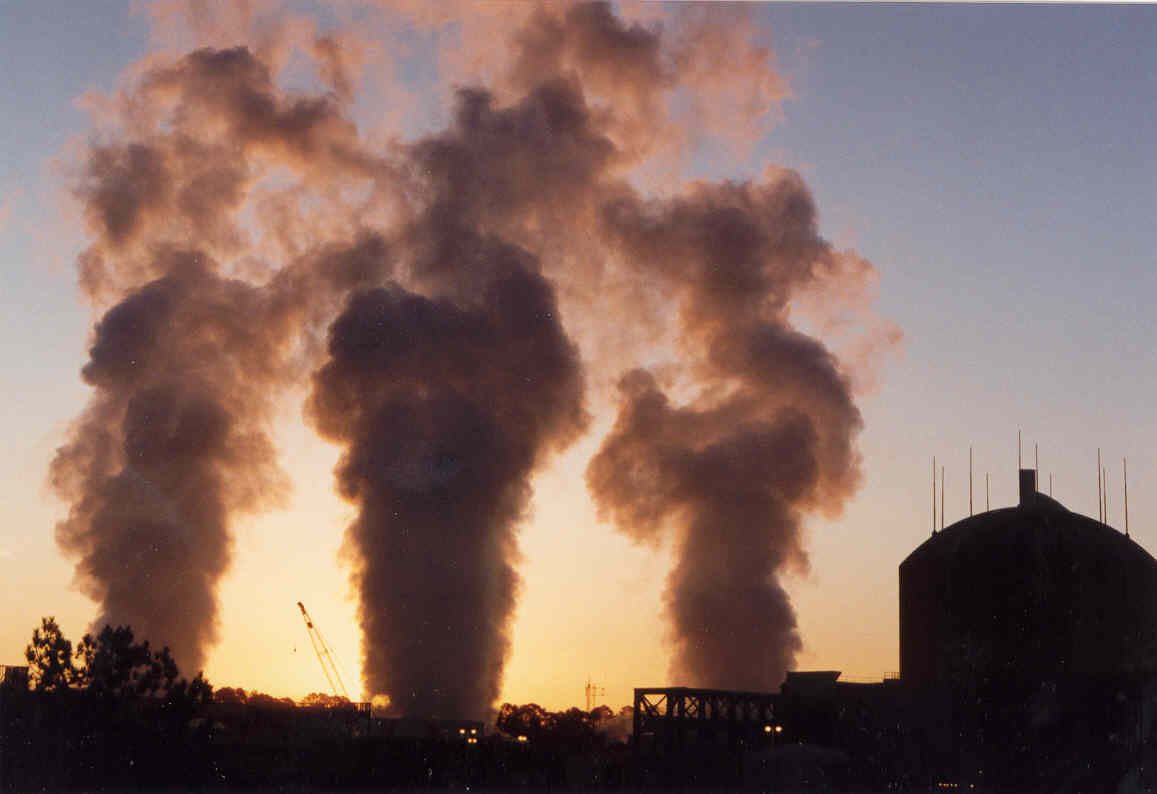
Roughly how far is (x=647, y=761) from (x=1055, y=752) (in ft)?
82.5

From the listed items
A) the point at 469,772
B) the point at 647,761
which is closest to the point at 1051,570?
the point at 647,761

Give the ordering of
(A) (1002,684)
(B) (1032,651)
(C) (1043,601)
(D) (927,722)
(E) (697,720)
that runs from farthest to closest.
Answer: (E) (697,720) → (B) (1032,651) → (C) (1043,601) → (D) (927,722) → (A) (1002,684)

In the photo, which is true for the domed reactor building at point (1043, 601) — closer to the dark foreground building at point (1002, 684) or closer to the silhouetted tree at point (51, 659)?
the dark foreground building at point (1002, 684)

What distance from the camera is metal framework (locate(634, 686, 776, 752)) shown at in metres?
96.1

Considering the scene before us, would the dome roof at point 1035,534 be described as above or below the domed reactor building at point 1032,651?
above

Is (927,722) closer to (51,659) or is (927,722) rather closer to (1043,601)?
(1043,601)

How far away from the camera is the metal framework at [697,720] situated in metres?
96.1

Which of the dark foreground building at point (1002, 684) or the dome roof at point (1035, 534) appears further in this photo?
the dome roof at point (1035, 534)

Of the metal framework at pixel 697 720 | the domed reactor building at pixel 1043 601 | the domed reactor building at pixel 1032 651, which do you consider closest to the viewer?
the domed reactor building at pixel 1032 651

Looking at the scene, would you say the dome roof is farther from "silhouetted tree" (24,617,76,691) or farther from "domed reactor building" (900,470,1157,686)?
"silhouetted tree" (24,617,76,691)

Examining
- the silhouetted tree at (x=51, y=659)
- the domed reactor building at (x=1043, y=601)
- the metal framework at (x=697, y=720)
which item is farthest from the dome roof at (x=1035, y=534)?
the silhouetted tree at (x=51, y=659)

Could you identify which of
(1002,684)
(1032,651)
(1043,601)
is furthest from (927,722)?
(1043,601)

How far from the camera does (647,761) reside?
92.7 m

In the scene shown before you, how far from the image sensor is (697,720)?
97.2m
